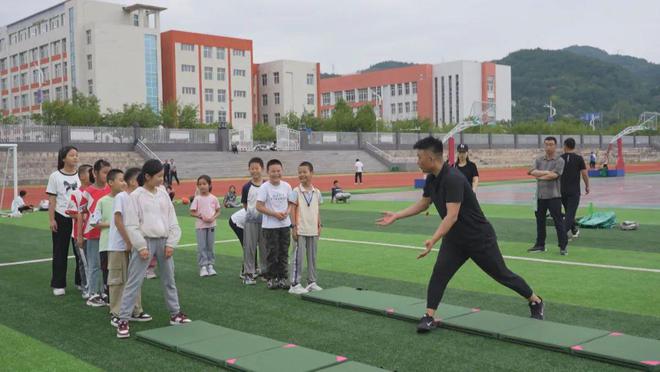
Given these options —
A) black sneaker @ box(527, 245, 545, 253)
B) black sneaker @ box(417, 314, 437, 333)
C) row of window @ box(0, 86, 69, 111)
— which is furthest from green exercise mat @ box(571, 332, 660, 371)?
row of window @ box(0, 86, 69, 111)

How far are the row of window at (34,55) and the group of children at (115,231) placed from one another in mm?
80104

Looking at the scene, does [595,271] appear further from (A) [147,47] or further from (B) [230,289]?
(A) [147,47]

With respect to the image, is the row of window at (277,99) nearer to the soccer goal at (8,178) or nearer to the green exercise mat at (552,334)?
→ the soccer goal at (8,178)

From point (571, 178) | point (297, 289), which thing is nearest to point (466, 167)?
point (571, 178)

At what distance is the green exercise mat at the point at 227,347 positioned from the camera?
5438 mm

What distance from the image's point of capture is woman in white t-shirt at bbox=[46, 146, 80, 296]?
8.17m

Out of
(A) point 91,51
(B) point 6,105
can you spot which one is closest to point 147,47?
(A) point 91,51

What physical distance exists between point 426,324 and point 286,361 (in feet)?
5.02

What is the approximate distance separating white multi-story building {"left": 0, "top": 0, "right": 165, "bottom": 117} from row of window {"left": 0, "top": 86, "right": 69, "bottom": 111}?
0.13 meters

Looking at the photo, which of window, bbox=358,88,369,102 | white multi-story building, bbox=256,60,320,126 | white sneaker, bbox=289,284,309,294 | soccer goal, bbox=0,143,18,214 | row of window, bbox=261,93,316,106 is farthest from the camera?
window, bbox=358,88,369,102

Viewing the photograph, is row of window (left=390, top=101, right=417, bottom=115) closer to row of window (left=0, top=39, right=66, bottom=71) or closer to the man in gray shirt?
row of window (left=0, top=39, right=66, bottom=71)

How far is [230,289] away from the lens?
8492 mm

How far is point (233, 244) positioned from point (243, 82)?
263 ft

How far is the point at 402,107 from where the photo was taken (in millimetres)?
119812
